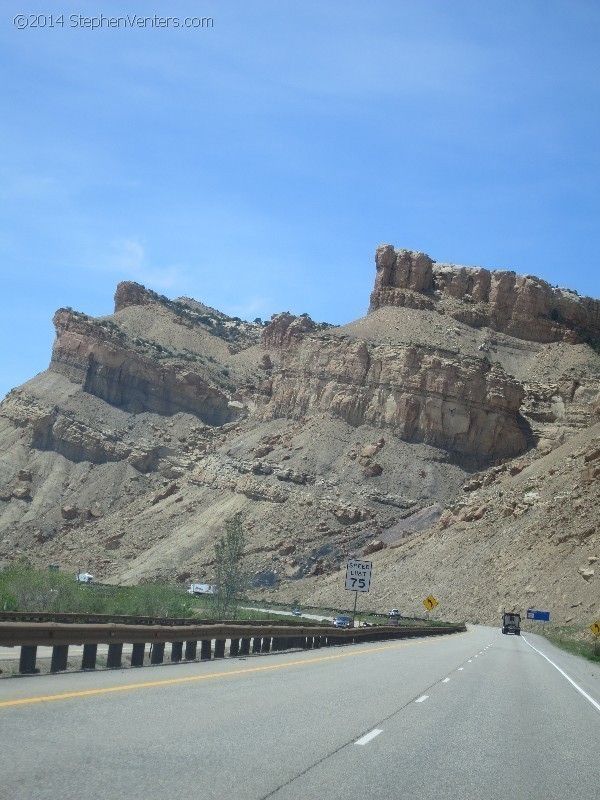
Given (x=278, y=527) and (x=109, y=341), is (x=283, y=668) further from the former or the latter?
(x=109, y=341)

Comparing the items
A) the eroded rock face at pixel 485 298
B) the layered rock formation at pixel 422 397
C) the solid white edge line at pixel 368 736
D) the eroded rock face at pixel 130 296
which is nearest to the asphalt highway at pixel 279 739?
the solid white edge line at pixel 368 736

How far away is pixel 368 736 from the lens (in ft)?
35.8

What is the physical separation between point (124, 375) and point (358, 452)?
45.4 metres

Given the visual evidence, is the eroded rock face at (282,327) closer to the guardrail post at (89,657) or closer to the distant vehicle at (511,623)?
the distant vehicle at (511,623)

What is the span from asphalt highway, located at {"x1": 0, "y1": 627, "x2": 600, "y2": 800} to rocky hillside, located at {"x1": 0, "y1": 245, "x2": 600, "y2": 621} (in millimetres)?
49567

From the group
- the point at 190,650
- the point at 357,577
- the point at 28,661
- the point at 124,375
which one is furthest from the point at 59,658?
the point at 124,375

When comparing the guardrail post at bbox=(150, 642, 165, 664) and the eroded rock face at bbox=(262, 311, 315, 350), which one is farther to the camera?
the eroded rock face at bbox=(262, 311, 315, 350)

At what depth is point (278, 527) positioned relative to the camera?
9369 centimetres

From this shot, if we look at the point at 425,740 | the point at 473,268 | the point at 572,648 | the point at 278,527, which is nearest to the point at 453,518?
the point at 278,527

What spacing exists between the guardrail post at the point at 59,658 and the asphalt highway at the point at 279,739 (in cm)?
30

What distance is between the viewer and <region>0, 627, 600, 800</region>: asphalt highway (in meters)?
7.80

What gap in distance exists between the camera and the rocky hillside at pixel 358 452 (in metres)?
78.9

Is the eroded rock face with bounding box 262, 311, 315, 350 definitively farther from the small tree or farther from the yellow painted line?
the yellow painted line

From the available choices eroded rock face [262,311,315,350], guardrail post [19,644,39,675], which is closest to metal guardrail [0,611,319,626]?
guardrail post [19,644,39,675]
